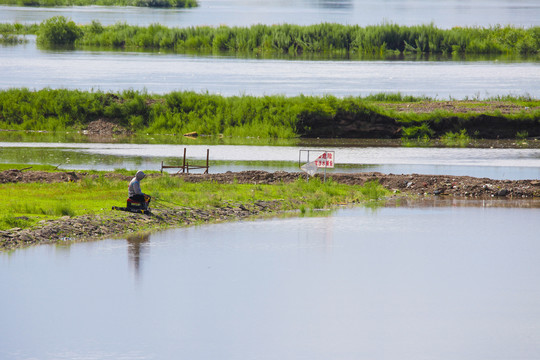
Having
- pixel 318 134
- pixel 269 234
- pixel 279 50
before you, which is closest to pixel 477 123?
pixel 318 134

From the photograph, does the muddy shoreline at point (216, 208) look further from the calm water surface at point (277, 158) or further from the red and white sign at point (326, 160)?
the calm water surface at point (277, 158)

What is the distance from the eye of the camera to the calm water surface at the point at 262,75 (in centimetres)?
6153

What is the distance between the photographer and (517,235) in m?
24.6

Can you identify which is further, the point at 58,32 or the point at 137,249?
the point at 58,32

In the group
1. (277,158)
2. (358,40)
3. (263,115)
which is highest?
(358,40)

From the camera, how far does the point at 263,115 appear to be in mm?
46188

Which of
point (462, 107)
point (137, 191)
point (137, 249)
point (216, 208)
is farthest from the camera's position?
point (462, 107)

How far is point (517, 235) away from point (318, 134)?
70.7 ft

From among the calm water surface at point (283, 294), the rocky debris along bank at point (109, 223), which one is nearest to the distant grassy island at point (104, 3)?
the rocky debris along bank at point (109, 223)

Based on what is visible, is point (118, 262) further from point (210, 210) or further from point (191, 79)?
point (191, 79)

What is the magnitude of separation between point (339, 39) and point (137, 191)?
7597 cm

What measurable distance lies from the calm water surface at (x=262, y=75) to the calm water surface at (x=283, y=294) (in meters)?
30.7

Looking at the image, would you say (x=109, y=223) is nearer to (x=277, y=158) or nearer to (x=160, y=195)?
(x=160, y=195)

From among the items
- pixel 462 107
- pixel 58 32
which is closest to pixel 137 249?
pixel 462 107
